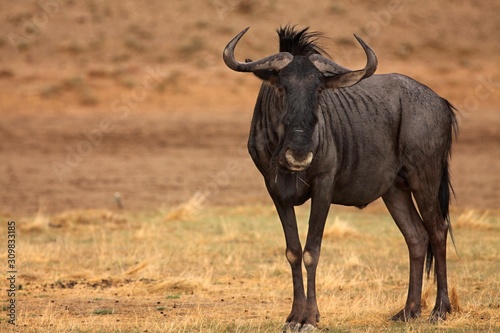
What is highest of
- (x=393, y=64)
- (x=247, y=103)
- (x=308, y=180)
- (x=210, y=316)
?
(x=393, y=64)

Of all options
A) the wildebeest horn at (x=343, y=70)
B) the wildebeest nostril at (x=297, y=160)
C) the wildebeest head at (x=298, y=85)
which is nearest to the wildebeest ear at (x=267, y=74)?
the wildebeest head at (x=298, y=85)

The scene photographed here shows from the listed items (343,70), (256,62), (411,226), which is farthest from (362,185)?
(256,62)

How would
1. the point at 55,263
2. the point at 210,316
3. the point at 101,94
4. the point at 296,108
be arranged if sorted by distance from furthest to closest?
the point at 101,94
the point at 55,263
the point at 210,316
the point at 296,108

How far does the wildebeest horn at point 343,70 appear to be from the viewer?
307 inches

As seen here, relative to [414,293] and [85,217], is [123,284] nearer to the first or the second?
[414,293]

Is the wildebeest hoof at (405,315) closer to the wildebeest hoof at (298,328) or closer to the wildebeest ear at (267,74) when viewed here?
the wildebeest hoof at (298,328)

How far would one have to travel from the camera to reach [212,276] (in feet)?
36.6

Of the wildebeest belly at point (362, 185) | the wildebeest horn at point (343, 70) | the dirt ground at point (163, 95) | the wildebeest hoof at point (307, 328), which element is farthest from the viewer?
the dirt ground at point (163, 95)

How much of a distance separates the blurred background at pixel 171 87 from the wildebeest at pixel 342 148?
34.5 feet

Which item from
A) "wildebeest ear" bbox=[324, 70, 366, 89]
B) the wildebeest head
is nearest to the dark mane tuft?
the wildebeest head

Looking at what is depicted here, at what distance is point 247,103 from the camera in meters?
31.1

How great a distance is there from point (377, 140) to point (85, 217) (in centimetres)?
834

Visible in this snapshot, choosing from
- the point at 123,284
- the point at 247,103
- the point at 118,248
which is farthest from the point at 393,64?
the point at 123,284

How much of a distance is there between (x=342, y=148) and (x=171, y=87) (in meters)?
24.1
